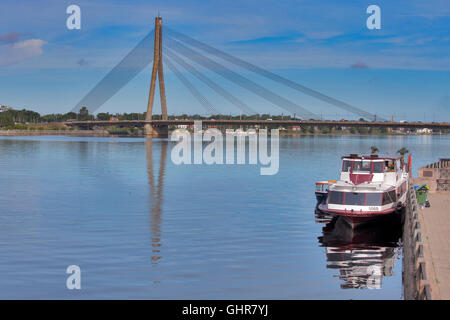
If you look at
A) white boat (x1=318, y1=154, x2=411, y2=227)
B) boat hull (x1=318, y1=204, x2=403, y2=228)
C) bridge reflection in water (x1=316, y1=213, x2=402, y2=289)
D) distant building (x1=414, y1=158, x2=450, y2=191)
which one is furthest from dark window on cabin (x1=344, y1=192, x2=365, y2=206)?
distant building (x1=414, y1=158, x2=450, y2=191)

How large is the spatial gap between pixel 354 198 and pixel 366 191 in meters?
0.72

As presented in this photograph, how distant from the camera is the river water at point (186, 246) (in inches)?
773

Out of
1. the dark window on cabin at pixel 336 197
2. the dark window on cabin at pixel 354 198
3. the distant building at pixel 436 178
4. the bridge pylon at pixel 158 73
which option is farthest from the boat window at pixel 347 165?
the bridge pylon at pixel 158 73

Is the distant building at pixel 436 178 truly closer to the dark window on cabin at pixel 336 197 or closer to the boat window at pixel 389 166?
the boat window at pixel 389 166

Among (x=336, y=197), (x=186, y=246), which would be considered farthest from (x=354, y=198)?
(x=186, y=246)

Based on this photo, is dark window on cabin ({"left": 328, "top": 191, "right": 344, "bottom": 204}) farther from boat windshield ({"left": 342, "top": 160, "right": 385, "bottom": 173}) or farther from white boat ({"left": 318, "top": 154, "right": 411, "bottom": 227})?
boat windshield ({"left": 342, "top": 160, "right": 385, "bottom": 173})

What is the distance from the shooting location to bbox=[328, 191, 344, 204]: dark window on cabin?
2946 centimetres

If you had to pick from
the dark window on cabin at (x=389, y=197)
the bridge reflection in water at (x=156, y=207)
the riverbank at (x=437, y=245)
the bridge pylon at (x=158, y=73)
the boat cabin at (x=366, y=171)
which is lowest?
the bridge reflection in water at (x=156, y=207)

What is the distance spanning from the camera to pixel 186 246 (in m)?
25.7

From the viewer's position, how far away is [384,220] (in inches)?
1172

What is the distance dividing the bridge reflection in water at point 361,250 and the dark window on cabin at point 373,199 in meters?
1.11

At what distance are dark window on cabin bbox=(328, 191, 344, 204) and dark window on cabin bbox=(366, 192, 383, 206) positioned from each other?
4.38ft

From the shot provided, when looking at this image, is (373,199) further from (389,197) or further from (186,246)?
(186,246)

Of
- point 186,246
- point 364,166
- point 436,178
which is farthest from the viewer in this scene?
point 436,178
